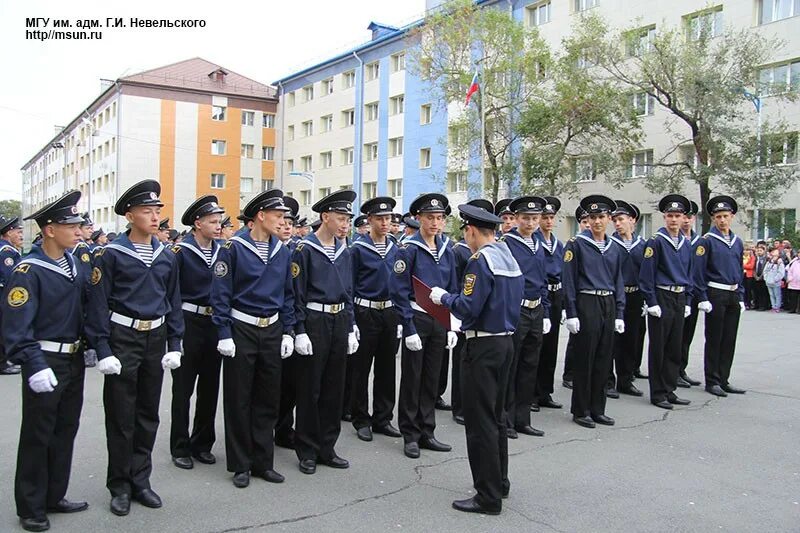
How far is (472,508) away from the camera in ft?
16.7

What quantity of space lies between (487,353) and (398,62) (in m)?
39.8

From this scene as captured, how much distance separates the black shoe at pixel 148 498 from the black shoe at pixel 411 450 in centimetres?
219

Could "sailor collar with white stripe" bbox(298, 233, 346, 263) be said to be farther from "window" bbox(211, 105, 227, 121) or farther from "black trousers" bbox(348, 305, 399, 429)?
"window" bbox(211, 105, 227, 121)

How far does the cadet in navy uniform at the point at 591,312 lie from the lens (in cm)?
771

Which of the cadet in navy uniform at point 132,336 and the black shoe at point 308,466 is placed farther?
the black shoe at point 308,466

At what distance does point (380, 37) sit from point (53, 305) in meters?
41.8

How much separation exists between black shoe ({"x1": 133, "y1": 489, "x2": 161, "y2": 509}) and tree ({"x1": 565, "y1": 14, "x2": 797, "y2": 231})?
22519 millimetres

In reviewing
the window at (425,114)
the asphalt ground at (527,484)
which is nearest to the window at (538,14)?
the window at (425,114)

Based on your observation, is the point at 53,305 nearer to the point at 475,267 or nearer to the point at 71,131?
the point at 475,267

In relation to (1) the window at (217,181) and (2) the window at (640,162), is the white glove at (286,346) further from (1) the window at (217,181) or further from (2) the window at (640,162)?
(1) the window at (217,181)

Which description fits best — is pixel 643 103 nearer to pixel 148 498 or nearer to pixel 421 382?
pixel 421 382

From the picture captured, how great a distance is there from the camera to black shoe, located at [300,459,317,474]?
592cm

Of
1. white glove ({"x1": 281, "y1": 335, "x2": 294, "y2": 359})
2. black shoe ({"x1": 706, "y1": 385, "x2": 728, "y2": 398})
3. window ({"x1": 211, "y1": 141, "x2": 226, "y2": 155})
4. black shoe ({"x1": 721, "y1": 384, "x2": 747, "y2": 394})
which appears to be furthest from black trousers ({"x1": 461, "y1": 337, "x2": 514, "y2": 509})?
window ({"x1": 211, "y1": 141, "x2": 226, "y2": 155})

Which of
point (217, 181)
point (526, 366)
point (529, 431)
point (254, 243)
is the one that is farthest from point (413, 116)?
point (254, 243)
